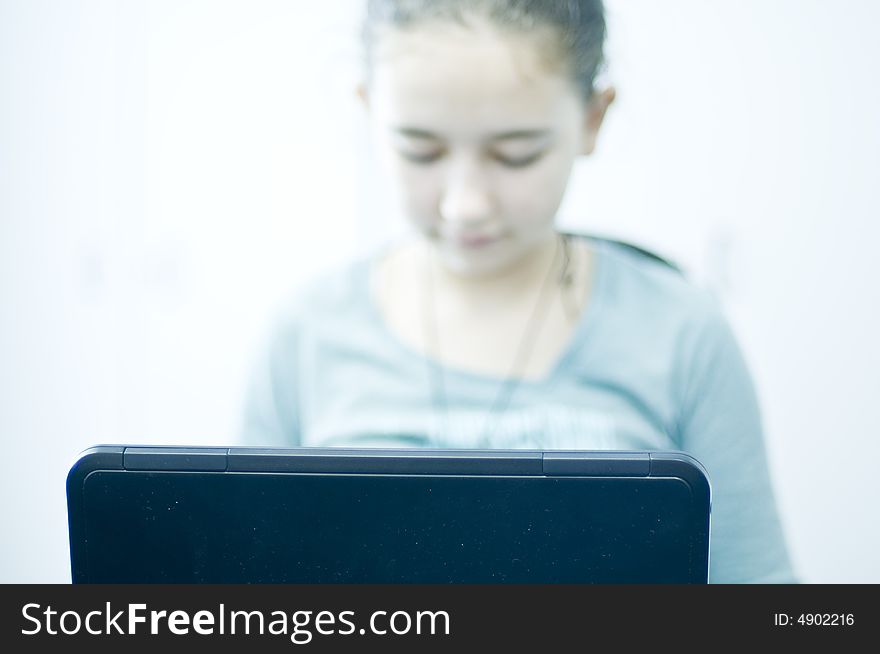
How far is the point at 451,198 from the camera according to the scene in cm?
65

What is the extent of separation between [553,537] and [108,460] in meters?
0.20

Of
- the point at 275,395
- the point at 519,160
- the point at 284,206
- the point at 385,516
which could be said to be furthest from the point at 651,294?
the point at 284,206

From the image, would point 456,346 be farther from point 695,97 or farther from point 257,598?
point 695,97

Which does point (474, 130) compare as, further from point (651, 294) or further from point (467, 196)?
point (651, 294)

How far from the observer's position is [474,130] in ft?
2.04

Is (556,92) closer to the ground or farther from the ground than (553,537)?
farther from the ground

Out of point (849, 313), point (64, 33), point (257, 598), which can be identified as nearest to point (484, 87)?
point (257, 598)

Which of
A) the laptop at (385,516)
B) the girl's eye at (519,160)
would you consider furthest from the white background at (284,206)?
the laptop at (385,516)

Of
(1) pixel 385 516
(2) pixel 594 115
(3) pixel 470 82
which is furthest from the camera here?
(2) pixel 594 115

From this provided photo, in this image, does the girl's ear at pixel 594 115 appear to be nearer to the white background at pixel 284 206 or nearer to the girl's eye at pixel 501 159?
the girl's eye at pixel 501 159

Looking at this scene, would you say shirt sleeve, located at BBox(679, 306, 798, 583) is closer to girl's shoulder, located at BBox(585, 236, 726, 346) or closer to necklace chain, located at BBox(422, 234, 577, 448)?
girl's shoulder, located at BBox(585, 236, 726, 346)

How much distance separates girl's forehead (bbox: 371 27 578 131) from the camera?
2.02ft

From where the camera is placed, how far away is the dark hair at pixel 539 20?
641mm

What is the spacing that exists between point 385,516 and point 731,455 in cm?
42
